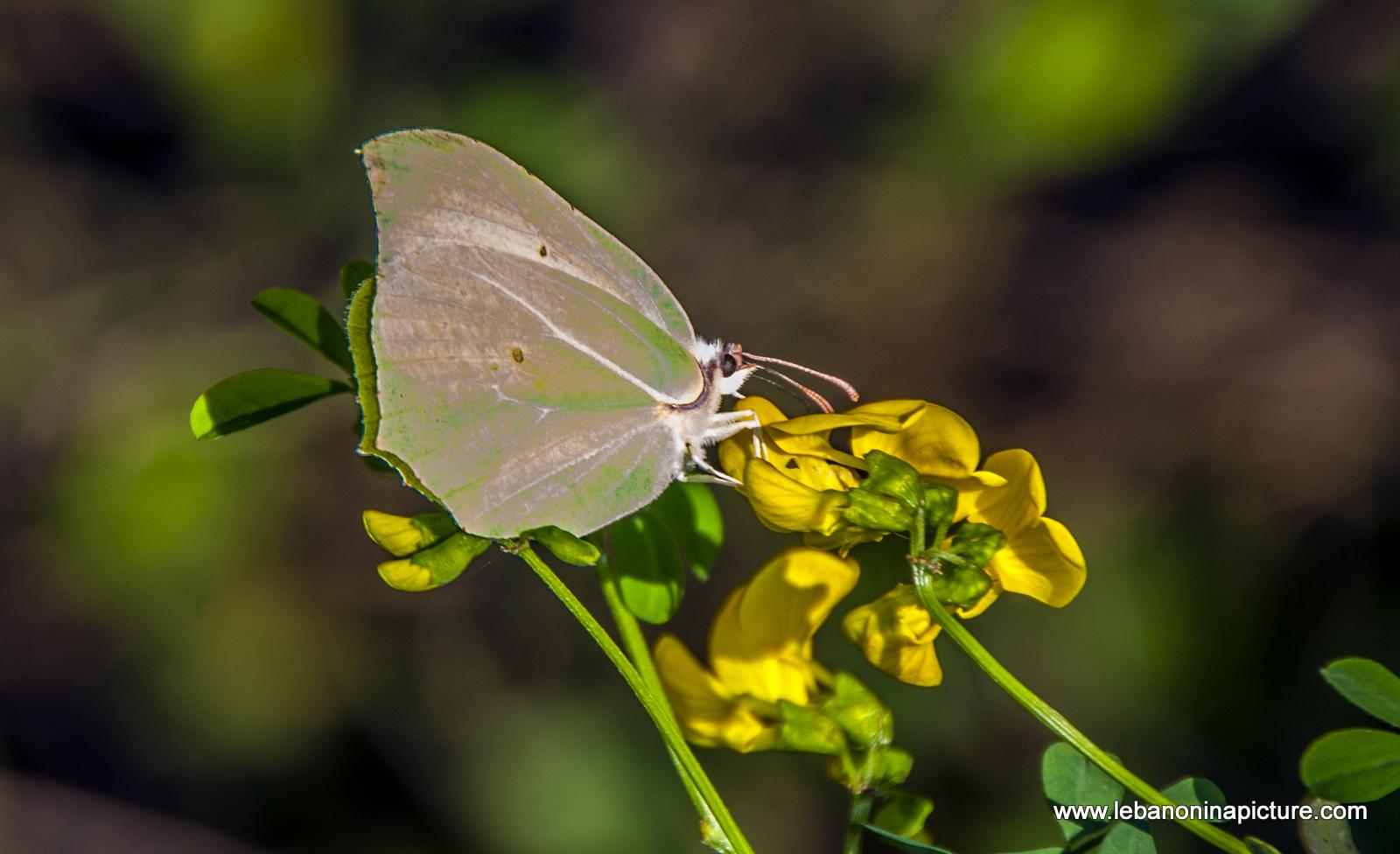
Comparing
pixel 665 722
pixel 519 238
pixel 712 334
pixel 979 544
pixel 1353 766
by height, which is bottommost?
pixel 665 722

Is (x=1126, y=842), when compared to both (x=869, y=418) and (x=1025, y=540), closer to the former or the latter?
(x=1025, y=540)

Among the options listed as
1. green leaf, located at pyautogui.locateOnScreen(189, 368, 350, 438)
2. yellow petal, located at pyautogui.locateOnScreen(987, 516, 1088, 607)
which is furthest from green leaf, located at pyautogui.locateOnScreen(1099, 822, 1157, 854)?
green leaf, located at pyautogui.locateOnScreen(189, 368, 350, 438)

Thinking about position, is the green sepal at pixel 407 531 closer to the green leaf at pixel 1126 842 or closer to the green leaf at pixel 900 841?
the green leaf at pixel 900 841

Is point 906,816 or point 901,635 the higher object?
point 901,635

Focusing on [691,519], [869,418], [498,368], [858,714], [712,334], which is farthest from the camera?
[712,334]

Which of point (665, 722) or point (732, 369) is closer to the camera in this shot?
point (665, 722)

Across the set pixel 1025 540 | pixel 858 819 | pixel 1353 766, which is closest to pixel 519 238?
pixel 1025 540
